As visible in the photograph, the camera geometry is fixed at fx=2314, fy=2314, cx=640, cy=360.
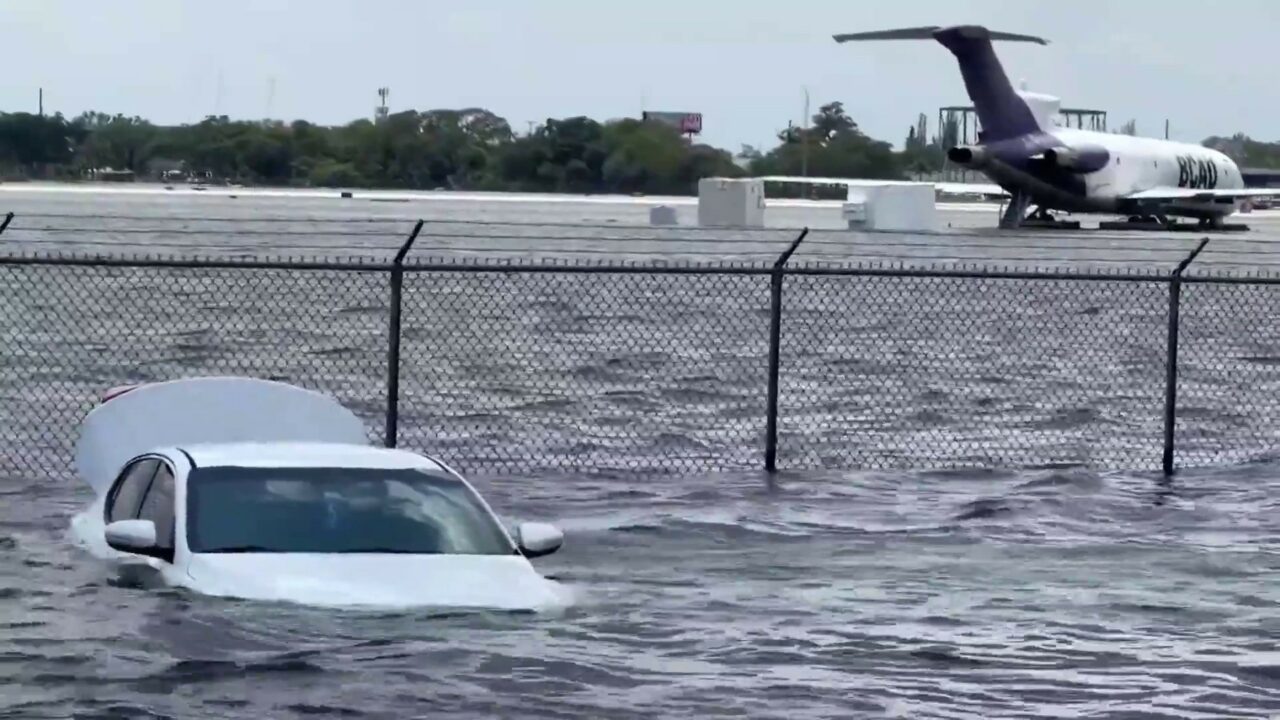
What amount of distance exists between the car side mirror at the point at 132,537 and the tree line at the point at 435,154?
86.7 m

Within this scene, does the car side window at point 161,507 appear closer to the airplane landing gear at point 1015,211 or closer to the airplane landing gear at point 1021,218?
the airplane landing gear at point 1021,218

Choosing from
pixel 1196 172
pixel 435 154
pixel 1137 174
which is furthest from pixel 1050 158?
pixel 435 154

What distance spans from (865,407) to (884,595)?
10.5 metres

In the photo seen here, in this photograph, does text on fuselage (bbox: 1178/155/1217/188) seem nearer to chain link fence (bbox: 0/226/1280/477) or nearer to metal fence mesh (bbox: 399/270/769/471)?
chain link fence (bbox: 0/226/1280/477)

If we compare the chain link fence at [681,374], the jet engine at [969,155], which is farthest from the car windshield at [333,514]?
the jet engine at [969,155]

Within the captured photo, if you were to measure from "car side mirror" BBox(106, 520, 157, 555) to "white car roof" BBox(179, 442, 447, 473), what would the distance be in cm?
53

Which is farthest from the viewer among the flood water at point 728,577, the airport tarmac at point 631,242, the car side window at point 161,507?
the airport tarmac at point 631,242

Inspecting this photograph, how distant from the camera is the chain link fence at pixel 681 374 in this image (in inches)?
717

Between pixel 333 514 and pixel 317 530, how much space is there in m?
0.15

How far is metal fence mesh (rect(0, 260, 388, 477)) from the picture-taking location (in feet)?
63.6

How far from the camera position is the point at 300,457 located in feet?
35.0

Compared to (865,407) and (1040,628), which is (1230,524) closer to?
(1040,628)

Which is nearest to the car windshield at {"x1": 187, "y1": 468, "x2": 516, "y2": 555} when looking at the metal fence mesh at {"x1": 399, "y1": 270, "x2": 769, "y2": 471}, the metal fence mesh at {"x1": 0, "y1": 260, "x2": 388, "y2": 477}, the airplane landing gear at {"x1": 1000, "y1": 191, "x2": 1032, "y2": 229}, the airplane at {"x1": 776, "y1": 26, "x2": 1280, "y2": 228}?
the metal fence mesh at {"x1": 0, "y1": 260, "x2": 388, "y2": 477}

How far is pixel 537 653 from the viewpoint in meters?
9.65
